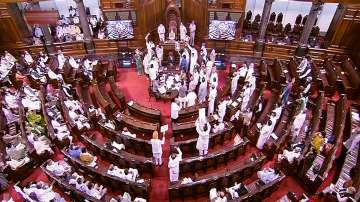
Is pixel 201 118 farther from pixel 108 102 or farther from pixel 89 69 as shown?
pixel 89 69

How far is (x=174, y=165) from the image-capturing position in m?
9.23

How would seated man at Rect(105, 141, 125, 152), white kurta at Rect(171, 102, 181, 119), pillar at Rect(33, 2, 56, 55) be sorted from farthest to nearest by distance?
pillar at Rect(33, 2, 56, 55) < white kurta at Rect(171, 102, 181, 119) < seated man at Rect(105, 141, 125, 152)

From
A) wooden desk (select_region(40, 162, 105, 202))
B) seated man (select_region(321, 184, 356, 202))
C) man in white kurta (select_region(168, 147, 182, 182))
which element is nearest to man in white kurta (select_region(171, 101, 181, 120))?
man in white kurta (select_region(168, 147, 182, 182))

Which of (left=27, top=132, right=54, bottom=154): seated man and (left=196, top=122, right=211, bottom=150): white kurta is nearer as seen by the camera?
(left=196, top=122, right=211, bottom=150): white kurta

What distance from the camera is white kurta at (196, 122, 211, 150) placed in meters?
9.80

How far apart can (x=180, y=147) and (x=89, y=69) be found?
17.7 ft

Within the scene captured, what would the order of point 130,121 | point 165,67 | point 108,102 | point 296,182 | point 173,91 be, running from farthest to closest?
point 165,67
point 173,91
point 108,102
point 130,121
point 296,182

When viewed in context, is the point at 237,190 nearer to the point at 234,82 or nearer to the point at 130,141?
the point at 130,141

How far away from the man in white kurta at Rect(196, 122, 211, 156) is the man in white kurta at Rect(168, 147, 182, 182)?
2.59 feet

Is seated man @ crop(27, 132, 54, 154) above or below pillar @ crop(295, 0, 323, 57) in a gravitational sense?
below

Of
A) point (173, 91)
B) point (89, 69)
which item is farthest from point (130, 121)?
point (89, 69)

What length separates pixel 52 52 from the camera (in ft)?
48.2

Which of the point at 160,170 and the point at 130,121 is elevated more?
the point at 130,121

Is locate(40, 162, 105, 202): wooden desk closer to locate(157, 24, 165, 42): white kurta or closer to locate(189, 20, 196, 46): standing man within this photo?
locate(157, 24, 165, 42): white kurta
